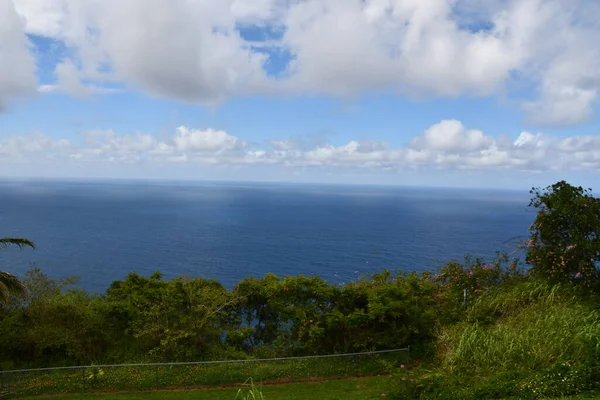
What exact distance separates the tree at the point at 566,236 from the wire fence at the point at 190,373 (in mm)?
5699

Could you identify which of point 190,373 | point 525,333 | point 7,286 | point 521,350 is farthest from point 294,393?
point 7,286

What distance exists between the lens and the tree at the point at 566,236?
1287cm

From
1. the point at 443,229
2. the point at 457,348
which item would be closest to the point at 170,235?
the point at 443,229

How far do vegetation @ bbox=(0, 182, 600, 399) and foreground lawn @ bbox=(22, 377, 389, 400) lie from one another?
618 millimetres

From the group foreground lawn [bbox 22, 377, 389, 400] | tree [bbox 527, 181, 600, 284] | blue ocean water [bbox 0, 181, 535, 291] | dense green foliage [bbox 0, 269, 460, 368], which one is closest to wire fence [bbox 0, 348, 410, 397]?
foreground lawn [bbox 22, 377, 389, 400]

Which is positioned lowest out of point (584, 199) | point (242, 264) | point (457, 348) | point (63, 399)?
point (242, 264)

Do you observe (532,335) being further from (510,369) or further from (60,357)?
(60,357)

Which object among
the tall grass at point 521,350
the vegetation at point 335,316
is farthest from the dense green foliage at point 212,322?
the tall grass at point 521,350

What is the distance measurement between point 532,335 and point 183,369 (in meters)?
10.9

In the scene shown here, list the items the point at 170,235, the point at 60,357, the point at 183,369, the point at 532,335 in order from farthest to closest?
the point at 170,235 → the point at 60,357 → the point at 183,369 → the point at 532,335

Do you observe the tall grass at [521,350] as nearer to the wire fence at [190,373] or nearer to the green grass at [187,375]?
the green grass at [187,375]

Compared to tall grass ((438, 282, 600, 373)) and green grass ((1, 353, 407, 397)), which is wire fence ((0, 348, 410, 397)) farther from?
tall grass ((438, 282, 600, 373))

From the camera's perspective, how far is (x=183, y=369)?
13.8m

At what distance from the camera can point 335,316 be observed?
591 inches
